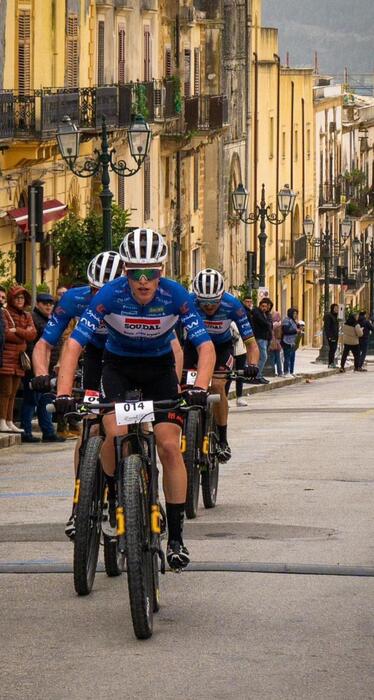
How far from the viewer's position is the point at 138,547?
9.56 m

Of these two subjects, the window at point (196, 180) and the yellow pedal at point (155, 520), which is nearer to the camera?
the yellow pedal at point (155, 520)

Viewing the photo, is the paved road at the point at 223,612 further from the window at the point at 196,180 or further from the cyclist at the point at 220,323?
A: the window at the point at 196,180

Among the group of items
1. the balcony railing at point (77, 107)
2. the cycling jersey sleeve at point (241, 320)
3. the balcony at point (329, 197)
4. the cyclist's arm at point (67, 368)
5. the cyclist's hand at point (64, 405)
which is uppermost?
the balcony railing at point (77, 107)

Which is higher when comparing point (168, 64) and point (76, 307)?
point (168, 64)

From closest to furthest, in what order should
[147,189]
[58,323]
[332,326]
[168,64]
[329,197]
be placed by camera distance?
[58,323] < [332,326] < [147,189] < [168,64] < [329,197]

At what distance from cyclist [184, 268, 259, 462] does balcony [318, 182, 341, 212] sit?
2813 inches

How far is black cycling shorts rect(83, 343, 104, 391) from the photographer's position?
12672 millimetres

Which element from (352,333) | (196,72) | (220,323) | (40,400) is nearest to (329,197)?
(196,72)

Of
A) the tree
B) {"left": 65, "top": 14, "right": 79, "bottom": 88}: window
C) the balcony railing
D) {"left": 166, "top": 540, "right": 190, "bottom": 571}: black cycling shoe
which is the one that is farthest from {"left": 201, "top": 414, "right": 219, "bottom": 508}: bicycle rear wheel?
{"left": 65, "top": 14, "right": 79, "bottom": 88}: window

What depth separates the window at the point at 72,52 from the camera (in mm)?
39719

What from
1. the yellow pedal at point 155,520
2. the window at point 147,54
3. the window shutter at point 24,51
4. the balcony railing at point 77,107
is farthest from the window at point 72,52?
the yellow pedal at point 155,520

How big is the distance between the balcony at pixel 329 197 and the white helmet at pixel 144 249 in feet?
252

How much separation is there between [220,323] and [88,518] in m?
5.28

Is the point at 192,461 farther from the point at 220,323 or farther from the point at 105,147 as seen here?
the point at 105,147
